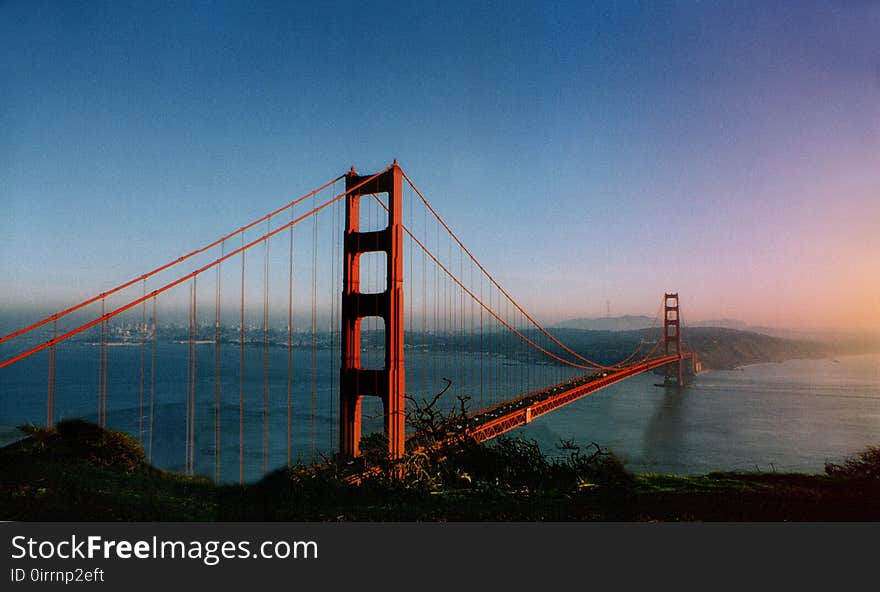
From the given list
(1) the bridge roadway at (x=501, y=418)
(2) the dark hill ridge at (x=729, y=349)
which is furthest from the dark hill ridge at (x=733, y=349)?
(1) the bridge roadway at (x=501, y=418)

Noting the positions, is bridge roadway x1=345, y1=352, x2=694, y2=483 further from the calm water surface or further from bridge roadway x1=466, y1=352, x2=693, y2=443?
the calm water surface

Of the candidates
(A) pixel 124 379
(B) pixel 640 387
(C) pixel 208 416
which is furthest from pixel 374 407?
(B) pixel 640 387

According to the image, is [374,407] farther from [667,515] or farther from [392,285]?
[667,515]

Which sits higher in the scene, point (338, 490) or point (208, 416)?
point (338, 490)

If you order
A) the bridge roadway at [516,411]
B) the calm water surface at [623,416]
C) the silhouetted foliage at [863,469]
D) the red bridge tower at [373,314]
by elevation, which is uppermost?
the red bridge tower at [373,314]

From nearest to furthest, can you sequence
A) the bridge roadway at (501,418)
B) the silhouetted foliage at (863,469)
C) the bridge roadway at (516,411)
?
the silhouetted foliage at (863,469)
the bridge roadway at (501,418)
the bridge roadway at (516,411)

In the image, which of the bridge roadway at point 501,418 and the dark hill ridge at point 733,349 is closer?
the bridge roadway at point 501,418

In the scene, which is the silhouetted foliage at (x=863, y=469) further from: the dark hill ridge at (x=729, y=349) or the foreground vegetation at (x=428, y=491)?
the dark hill ridge at (x=729, y=349)

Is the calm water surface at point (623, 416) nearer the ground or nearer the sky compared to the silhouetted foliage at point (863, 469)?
nearer the ground

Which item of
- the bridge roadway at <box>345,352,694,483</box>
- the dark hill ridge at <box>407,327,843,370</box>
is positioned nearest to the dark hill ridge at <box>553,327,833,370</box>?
the dark hill ridge at <box>407,327,843,370</box>
